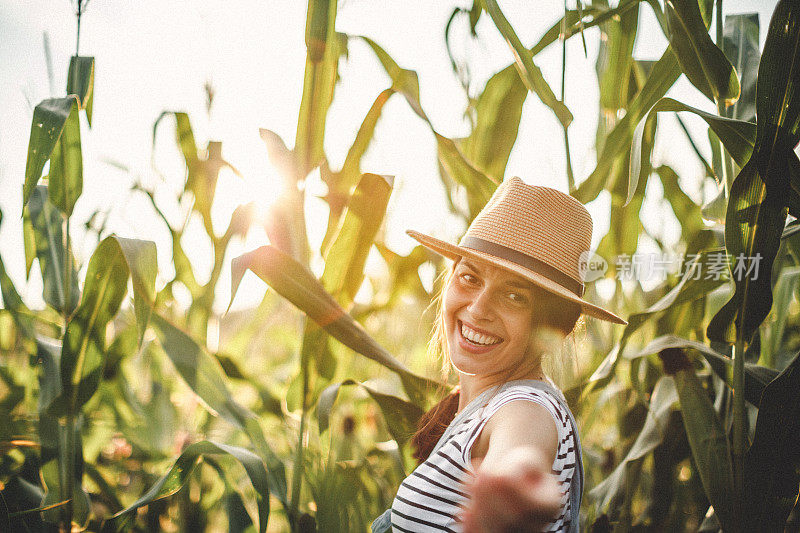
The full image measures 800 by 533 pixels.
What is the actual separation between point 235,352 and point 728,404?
4.23 feet

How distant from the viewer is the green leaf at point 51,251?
106 cm

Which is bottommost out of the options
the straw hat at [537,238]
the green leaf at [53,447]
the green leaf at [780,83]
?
the green leaf at [53,447]

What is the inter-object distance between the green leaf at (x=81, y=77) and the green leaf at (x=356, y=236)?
60 centimetres

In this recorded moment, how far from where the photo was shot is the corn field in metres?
0.79

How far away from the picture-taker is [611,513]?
3.49 feet

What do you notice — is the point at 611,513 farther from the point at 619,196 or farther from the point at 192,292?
the point at 192,292

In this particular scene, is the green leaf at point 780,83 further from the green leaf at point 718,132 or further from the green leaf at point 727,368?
the green leaf at point 727,368

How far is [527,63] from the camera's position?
88cm

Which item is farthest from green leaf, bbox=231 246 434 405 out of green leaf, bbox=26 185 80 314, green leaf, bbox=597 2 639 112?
green leaf, bbox=597 2 639 112

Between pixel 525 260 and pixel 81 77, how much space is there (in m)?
0.98

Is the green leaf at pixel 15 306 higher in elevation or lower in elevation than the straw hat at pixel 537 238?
lower

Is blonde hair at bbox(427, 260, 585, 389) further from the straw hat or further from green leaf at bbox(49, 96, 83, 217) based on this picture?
green leaf at bbox(49, 96, 83, 217)

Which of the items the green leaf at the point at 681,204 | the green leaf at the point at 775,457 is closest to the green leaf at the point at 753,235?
the green leaf at the point at 775,457

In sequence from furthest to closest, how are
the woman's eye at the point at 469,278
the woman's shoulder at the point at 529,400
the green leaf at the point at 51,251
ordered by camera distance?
the green leaf at the point at 51,251 → the woman's eye at the point at 469,278 → the woman's shoulder at the point at 529,400
